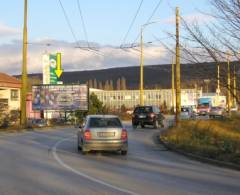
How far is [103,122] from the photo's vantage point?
68.0 ft

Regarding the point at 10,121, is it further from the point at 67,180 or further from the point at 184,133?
the point at 67,180

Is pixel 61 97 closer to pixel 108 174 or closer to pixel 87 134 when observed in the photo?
pixel 87 134

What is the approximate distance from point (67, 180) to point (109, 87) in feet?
473

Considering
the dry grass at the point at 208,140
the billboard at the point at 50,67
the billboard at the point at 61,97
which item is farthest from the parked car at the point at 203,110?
the dry grass at the point at 208,140

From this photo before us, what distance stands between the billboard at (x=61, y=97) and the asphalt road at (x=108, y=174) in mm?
32026

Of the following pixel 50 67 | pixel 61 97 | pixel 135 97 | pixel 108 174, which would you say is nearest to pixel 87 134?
pixel 108 174

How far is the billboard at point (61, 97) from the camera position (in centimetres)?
→ 5372

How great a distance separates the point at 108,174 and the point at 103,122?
20.5 feet

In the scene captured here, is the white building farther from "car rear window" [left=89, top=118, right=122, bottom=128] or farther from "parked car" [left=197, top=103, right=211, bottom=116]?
"car rear window" [left=89, top=118, right=122, bottom=128]

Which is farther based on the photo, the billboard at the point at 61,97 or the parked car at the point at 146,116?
the billboard at the point at 61,97

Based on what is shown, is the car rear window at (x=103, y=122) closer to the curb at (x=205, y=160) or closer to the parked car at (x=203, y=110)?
the curb at (x=205, y=160)

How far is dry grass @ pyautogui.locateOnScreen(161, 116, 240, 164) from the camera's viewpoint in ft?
62.5

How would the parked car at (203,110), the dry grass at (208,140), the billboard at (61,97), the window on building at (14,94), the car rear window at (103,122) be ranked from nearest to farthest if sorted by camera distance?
1. the dry grass at (208,140)
2. the car rear window at (103,122)
3. the billboard at (61,97)
4. the parked car at (203,110)
5. the window on building at (14,94)

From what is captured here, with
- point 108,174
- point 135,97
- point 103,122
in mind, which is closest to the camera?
point 108,174
